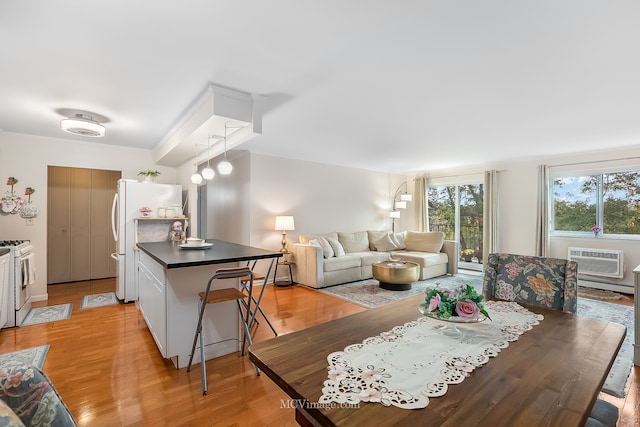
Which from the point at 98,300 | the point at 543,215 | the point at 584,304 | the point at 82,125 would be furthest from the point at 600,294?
the point at 98,300

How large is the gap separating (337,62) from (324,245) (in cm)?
349

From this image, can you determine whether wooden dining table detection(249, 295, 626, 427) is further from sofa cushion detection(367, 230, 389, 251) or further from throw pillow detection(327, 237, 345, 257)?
sofa cushion detection(367, 230, 389, 251)

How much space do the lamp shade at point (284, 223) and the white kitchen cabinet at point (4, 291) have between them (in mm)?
3268

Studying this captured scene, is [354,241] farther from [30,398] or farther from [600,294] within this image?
[30,398]

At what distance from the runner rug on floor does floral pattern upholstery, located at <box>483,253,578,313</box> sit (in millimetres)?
1007

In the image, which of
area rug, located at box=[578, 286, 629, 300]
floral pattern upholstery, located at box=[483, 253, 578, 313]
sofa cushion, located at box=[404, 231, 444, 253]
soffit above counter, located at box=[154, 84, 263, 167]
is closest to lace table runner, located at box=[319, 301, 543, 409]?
floral pattern upholstery, located at box=[483, 253, 578, 313]

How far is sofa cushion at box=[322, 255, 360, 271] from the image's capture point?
493 cm

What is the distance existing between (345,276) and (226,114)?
3.50 m

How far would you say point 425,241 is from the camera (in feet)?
20.1

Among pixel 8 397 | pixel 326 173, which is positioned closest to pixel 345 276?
pixel 326 173

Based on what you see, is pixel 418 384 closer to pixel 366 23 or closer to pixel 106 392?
pixel 366 23

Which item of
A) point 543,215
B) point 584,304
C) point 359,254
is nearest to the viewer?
point 584,304

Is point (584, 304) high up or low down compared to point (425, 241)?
down

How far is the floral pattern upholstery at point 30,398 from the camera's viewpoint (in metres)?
0.64
